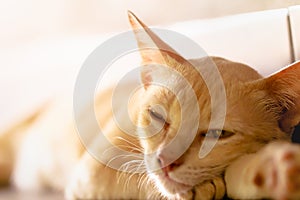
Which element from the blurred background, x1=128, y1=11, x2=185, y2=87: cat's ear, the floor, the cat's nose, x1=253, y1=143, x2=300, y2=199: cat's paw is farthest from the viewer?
the blurred background

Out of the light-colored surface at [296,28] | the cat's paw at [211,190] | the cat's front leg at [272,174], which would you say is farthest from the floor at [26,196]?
the light-colored surface at [296,28]

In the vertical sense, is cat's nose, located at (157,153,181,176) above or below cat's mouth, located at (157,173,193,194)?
above

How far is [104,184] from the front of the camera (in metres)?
1.02

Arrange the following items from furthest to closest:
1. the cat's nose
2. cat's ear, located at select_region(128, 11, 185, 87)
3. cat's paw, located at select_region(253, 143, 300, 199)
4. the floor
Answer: the floor < cat's ear, located at select_region(128, 11, 185, 87) < the cat's nose < cat's paw, located at select_region(253, 143, 300, 199)

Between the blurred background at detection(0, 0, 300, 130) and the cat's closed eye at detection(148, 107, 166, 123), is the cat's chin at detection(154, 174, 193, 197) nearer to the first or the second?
the cat's closed eye at detection(148, 107, 166, 123)

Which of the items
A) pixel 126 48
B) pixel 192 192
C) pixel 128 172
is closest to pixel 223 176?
pixel 192 192

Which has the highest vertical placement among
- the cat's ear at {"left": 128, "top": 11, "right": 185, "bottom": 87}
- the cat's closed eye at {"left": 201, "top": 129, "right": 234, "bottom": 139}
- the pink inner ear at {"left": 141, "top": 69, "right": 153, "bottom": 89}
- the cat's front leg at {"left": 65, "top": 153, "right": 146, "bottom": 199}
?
the cat's ear at {"left": 128, "top": 11, "right": 185, "bottom": 87}

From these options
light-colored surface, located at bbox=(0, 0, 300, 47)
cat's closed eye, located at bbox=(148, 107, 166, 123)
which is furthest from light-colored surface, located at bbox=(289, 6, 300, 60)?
cat's closed eye, located at bbox=(148, 107, 166, 123)

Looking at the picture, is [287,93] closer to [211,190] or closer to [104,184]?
[211,190]

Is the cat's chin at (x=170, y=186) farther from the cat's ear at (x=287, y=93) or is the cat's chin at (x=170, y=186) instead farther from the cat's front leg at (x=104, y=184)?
the cat's ear at (x=287, y=93)

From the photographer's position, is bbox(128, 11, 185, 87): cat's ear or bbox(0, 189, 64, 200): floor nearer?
bbox(128, 11, 185, 87): cat's ear

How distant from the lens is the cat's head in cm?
90

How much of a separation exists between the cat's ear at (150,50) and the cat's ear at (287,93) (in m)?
0.19

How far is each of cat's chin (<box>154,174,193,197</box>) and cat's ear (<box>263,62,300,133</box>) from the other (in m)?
0.22
